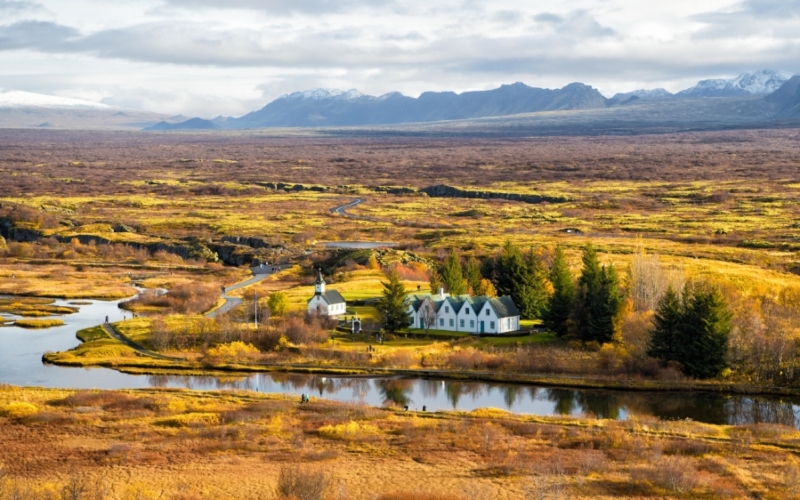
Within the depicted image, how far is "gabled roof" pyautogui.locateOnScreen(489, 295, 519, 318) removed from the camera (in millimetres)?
73938

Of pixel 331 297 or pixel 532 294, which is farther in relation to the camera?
pixel 532 294

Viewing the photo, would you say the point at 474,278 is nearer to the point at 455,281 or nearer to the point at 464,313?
the point at 455,281

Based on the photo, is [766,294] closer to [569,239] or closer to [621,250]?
[621,250]

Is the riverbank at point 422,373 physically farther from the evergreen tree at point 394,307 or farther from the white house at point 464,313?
the white house at point 464,313

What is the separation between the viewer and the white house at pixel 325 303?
7694 cm

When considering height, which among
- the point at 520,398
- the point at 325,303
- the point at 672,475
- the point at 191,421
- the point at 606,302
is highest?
the point at 606,302

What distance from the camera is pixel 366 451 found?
46281mm

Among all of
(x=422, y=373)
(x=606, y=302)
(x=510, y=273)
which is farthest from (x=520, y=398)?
(x=510, y=273)

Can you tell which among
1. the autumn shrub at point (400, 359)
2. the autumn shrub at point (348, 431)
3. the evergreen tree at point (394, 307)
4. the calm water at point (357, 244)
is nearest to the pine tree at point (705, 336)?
the autumn shrub at point (400, 359)

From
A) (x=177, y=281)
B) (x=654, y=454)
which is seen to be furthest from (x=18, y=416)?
(x=177, y=281)

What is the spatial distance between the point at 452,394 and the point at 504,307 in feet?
54.1

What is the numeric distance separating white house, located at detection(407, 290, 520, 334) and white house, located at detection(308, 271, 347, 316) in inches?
235

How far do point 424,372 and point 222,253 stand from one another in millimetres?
71961

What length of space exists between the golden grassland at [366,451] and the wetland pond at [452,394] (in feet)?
11.7
